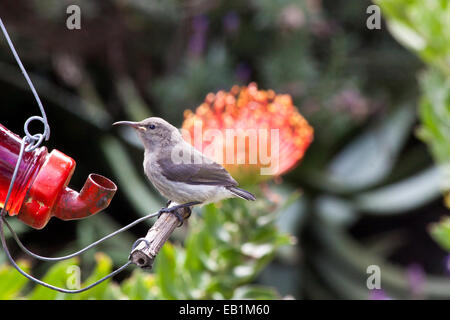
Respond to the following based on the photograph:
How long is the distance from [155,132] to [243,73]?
1911 mm

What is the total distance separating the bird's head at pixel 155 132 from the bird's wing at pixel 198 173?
0.02 m

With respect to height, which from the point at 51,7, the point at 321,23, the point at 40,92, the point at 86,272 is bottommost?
the point at 86,272

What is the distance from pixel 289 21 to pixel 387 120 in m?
0.59

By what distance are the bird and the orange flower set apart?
0.08 ft

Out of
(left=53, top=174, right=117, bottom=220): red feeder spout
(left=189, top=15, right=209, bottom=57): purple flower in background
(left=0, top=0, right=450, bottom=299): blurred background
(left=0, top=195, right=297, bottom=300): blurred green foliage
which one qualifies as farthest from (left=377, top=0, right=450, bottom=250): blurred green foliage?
(left=53, top=174, right=117, bottom=220): red feeder spout

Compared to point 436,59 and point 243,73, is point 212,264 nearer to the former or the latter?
point 436,59

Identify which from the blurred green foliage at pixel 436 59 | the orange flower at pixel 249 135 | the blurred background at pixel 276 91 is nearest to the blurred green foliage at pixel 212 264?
the orange flower at pixel 249 135

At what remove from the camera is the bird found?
1.32ft

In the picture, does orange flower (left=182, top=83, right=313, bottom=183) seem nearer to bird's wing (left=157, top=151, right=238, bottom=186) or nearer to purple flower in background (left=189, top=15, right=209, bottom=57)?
bird's wing (left=157, top=151, right=238, bottom=186)

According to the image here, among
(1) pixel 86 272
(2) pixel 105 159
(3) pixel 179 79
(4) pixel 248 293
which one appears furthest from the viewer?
(3) pixel 179 79

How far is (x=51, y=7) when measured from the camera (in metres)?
2.04
